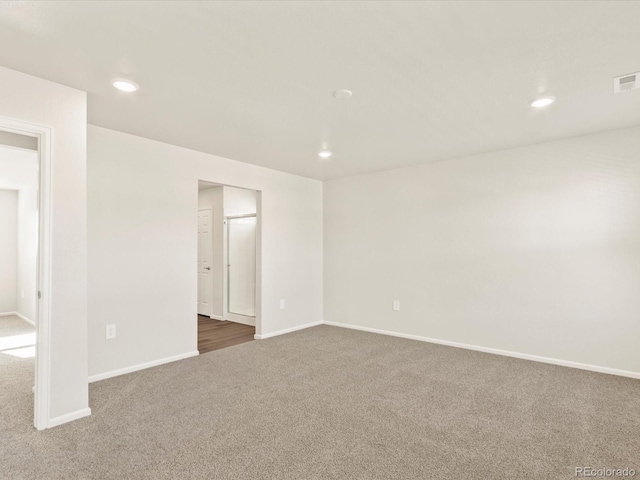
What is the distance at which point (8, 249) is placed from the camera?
246 inches

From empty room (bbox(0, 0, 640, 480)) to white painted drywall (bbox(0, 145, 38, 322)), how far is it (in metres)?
0.14

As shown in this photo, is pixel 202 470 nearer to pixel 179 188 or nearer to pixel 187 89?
pixel 187 89

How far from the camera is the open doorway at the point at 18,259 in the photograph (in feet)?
13.5

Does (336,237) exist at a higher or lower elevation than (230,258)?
higher

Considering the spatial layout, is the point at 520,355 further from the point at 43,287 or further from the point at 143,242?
the point at 43,287

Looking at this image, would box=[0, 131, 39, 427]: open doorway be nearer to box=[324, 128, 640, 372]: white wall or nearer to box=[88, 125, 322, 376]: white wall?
box=[88, 125, 322, 376]: white wall

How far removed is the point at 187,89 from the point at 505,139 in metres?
3.16

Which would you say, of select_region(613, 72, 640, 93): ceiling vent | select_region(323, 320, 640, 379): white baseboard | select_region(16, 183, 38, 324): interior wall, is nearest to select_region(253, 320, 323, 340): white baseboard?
select_region(323, 320, 640, 379): white baseboard

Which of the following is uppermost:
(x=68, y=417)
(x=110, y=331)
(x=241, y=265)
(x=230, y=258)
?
(x=230, y=258)

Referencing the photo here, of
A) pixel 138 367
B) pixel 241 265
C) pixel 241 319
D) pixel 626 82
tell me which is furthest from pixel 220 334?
pixel 626 82

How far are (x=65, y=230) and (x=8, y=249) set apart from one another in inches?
211

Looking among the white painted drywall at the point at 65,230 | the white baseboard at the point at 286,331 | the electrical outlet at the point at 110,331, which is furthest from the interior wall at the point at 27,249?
the white painted drywall at the point at 65,230

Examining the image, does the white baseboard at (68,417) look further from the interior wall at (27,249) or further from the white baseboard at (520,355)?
the interior wall at (27,249)

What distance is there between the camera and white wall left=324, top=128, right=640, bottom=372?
3457mm
